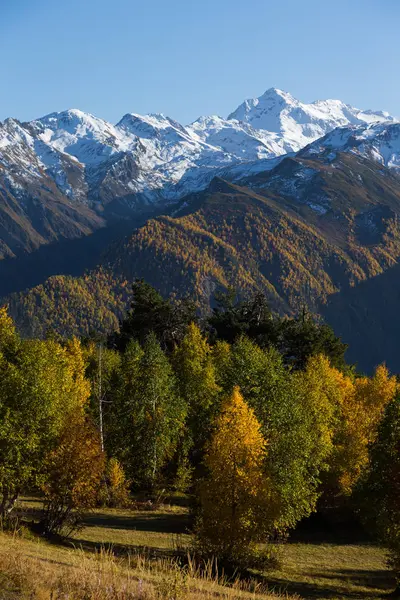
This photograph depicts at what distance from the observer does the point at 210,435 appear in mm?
52906

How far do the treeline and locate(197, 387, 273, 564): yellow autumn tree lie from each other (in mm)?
75

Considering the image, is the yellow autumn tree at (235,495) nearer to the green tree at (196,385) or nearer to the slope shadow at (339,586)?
the slope shadow at (339,586)

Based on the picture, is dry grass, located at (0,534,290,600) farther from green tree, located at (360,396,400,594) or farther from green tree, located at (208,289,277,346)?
green tree, located at (208,289,277,346)

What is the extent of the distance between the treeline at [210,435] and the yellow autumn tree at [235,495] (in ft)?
0.25

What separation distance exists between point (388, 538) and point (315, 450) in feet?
50.2

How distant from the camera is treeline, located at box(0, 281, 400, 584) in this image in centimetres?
3369

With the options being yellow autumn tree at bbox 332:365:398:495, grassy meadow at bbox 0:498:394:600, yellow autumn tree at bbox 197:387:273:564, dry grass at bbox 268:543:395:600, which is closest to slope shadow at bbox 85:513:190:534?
grassy meadow at bbox 0:498:394:600

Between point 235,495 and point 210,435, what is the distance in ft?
63.8

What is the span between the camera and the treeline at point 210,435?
1326 inches

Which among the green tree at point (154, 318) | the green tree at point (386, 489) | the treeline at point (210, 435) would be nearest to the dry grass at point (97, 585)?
the treeline at point (210, 435)

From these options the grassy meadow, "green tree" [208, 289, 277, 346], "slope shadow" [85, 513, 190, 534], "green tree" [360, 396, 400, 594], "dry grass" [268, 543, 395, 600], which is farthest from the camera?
"green tree" [208, 289, 277, 346]

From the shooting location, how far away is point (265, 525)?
3350 cm

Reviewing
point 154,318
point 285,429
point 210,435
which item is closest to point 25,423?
point 285,429

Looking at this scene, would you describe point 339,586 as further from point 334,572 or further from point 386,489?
point 386,489
